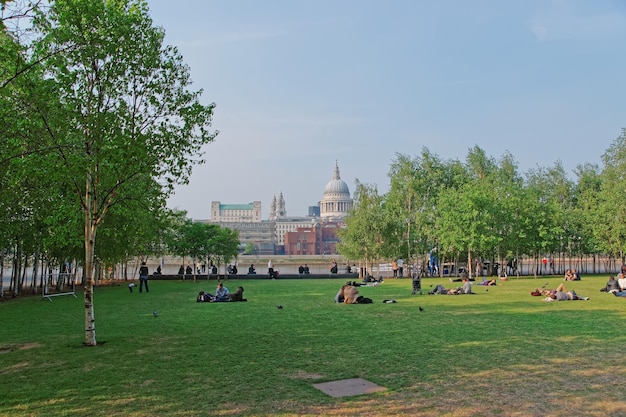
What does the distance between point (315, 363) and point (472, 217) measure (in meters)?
37.5

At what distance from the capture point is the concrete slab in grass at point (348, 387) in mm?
7512

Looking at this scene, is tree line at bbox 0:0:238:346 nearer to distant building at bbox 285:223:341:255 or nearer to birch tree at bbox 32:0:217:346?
A: birch tree at bbox 32:0:217:346

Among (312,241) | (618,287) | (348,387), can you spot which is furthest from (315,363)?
(312,241)

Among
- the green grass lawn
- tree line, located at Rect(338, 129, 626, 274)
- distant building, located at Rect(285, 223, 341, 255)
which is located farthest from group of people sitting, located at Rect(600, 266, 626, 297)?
distant building, located at Rect(285, 223, 341, 255)

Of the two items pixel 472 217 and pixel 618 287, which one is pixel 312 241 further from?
pixel 618 287

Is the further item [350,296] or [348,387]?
[350,296]

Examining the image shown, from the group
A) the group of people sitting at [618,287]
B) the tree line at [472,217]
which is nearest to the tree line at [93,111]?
the group of people sitting at [618,287]

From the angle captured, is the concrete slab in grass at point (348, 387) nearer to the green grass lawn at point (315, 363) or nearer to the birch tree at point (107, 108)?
the green grass lawn at point (315, 363)

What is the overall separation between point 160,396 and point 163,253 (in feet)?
145

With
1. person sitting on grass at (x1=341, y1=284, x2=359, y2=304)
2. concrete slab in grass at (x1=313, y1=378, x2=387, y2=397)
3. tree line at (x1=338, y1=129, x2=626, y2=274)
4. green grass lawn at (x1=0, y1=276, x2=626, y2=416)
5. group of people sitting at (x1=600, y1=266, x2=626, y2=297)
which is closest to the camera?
green grass lawn at (x1=0, y1=276, x2=626, y2=416)

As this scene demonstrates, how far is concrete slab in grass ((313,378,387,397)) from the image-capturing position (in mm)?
7512

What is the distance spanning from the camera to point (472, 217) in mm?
44500

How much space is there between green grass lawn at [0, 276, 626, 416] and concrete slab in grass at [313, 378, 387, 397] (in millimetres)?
162

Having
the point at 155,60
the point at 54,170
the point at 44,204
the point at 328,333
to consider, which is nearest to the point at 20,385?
the point at 54,170
